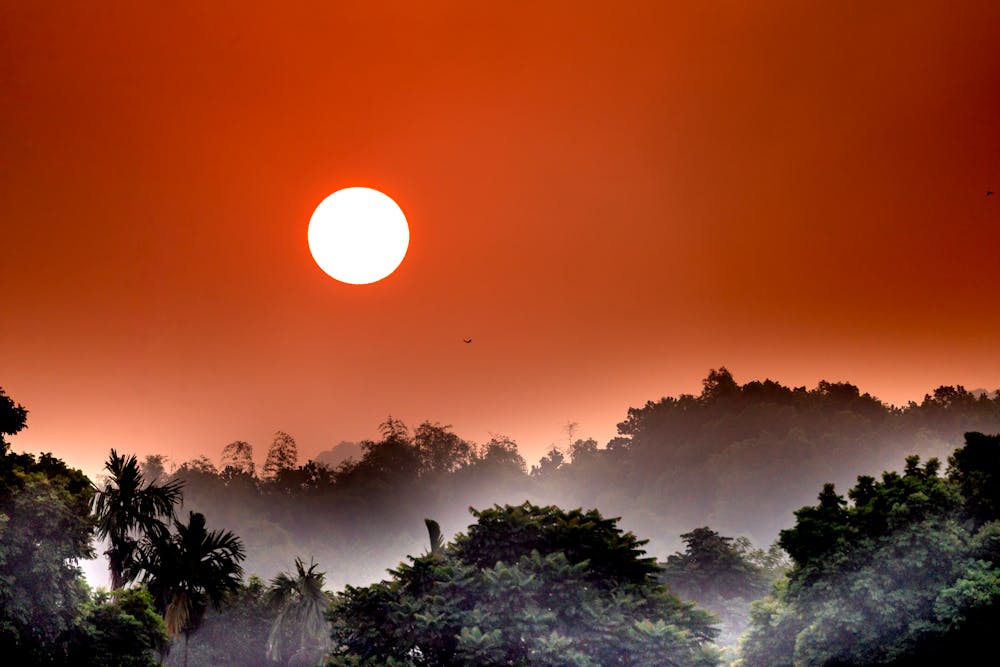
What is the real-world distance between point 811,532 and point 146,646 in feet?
76.4

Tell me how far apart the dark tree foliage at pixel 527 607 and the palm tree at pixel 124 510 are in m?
9.46

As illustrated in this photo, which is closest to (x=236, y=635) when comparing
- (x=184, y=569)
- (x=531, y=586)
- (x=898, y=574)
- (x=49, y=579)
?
(x=184, y=569)

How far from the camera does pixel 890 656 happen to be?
69.2ft

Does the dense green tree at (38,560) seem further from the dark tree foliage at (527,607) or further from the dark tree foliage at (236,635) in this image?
the dark tree foliage at (236,635)

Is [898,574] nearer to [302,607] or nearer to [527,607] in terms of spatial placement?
[527,607]

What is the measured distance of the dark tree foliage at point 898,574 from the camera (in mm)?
20438

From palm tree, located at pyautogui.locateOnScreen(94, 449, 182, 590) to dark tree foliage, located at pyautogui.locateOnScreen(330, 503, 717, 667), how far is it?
9.46 metres

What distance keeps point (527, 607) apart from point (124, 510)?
16.4 metres

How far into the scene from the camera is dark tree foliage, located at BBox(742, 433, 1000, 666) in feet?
67.1

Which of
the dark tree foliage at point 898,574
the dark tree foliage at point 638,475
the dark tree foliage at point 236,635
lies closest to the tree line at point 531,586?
the dark tree foliage at point 898,574

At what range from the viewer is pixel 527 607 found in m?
18.6

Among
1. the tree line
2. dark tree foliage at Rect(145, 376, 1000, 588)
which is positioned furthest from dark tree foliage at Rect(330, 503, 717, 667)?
dark tree foliage at Rect(145, 376, 1000, 588)

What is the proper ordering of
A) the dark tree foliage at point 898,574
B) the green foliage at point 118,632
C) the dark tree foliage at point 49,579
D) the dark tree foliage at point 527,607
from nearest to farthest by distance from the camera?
the dark tree foliage at point 527,607 → the dark tree foliage at point 49,579 → the dark tree foliage at point 898,574 → the green foliage at point 118,632

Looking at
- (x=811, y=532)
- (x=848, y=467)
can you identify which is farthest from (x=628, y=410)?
(x=811, y=532)
